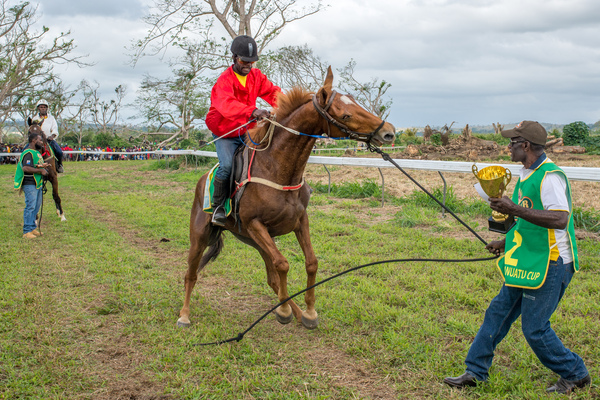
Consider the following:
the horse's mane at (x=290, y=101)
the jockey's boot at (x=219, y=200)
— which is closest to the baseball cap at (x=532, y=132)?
the horse's mane at (x=290, y=101)

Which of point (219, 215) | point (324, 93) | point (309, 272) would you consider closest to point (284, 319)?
point (309, 272)

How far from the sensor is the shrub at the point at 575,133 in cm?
2217

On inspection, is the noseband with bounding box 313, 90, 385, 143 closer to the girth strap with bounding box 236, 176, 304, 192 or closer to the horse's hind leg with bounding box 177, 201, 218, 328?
the girth strap with bounding box 236, 176, 304, 192

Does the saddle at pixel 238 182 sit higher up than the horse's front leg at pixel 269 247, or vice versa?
the saddle at pixel 238 182

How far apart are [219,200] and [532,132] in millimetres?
2943

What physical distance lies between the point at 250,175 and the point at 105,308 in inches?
92.2

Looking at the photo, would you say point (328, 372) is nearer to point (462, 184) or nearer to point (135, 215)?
point (135, 215)

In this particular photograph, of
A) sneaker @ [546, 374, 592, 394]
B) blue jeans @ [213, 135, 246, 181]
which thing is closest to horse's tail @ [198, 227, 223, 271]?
blue jeans @ [213, 135, 246, 181]

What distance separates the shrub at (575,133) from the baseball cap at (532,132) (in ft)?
75.5

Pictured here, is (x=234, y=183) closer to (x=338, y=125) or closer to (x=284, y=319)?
(x=338, y=125)

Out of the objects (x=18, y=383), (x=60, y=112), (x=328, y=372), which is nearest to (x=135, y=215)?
(x=18, y=383)

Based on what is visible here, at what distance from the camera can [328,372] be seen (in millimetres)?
3516

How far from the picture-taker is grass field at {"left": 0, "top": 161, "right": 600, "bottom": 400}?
3.34 meters

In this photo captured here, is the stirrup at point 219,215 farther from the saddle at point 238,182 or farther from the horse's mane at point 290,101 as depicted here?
the horse's mane at point 290,101
